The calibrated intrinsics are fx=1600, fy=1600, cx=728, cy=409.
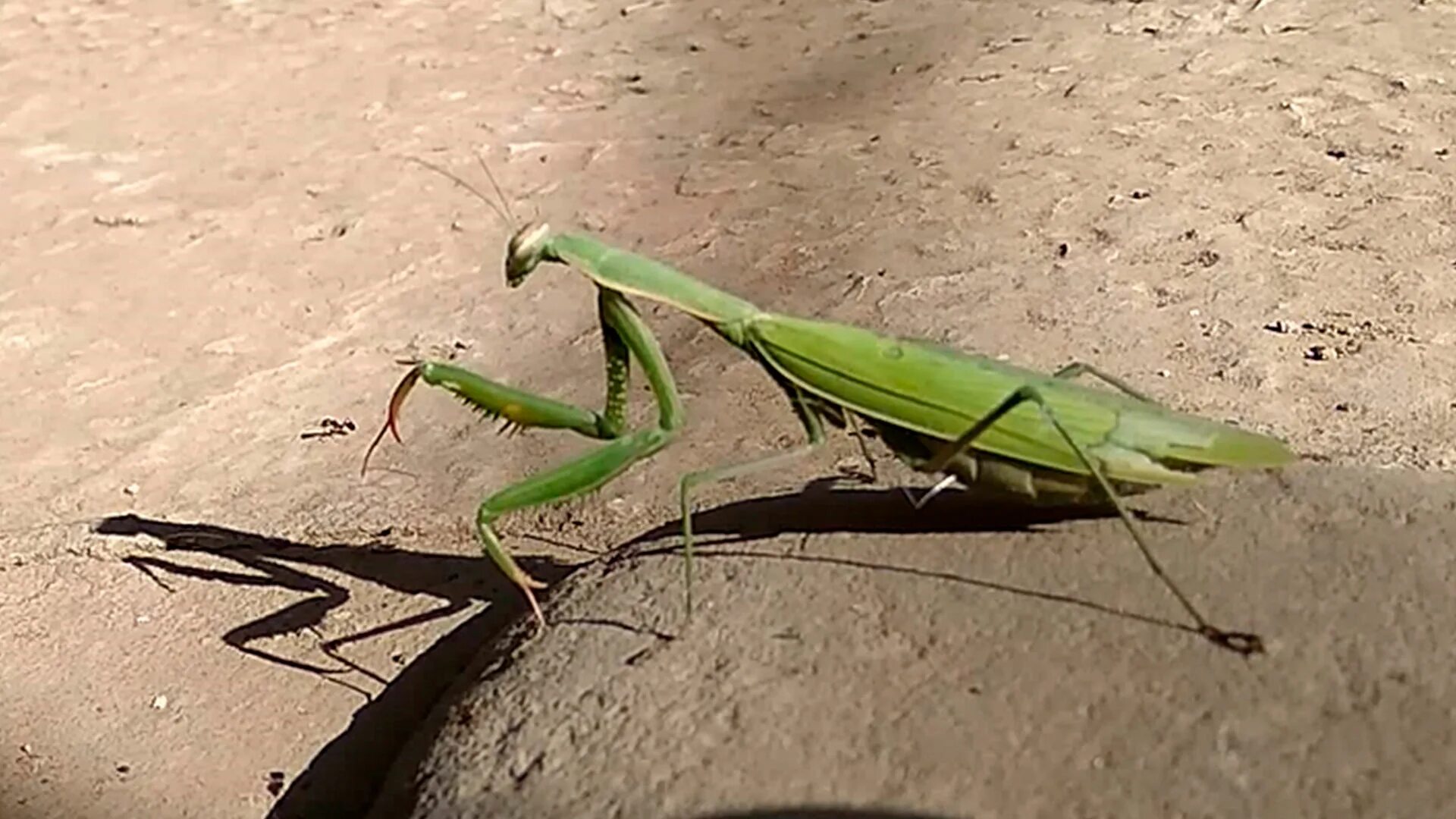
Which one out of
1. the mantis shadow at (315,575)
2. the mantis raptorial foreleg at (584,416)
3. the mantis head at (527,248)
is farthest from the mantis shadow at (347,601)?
the mantis head at (527,248)

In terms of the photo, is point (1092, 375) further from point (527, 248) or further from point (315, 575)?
point (315, 575)

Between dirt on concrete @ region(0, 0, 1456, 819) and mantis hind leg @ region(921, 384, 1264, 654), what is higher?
mantis hind leg @ region(921, 384, 1264, 654)

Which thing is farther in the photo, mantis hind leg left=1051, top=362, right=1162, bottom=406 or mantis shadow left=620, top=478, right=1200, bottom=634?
mantis hind leg left=1051, top=362, right=1162, bottom=406

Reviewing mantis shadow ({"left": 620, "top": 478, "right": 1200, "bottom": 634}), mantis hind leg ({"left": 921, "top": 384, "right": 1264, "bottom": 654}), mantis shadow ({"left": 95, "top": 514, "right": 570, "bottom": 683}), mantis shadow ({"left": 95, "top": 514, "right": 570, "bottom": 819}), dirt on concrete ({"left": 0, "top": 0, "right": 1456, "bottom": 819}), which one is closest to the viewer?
mantis hind leg ({"left": 921, "top": 384, "right": 1264, "bottom": 654})

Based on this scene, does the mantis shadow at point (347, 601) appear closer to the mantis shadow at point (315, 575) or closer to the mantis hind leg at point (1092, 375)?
the mantis shadow at point (315, 575)

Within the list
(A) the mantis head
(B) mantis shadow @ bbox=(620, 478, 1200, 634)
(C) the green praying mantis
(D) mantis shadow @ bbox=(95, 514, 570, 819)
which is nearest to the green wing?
(C) the green praying mantis

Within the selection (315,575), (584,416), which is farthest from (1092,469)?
(315,575)

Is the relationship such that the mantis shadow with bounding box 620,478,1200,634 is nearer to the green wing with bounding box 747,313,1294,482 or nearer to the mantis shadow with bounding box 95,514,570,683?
the green wing with bounding box 747,313,1294,482
